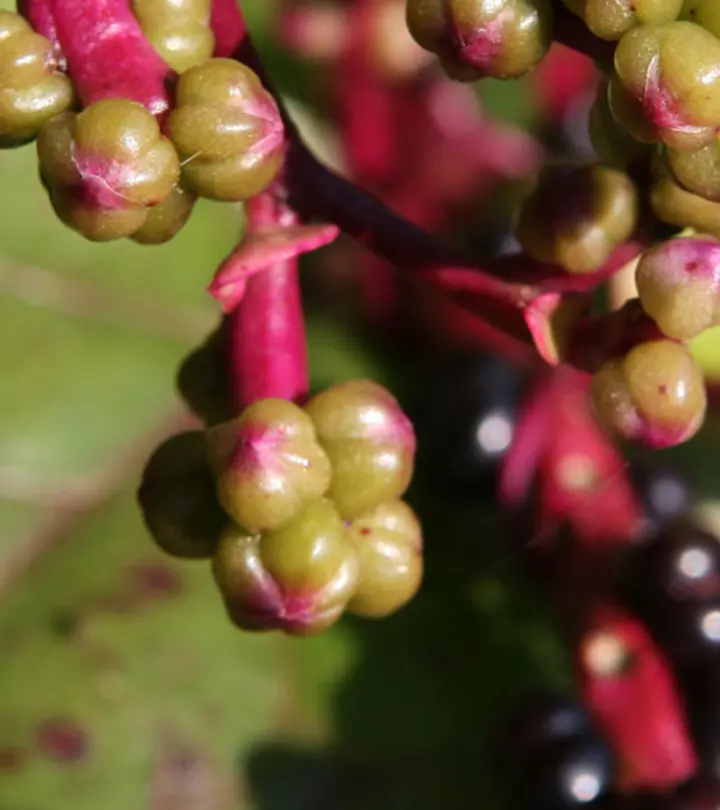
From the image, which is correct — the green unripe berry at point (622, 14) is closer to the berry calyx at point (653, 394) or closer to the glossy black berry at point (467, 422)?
the berry calyx at point (653, 394)

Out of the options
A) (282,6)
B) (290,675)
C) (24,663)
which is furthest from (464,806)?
(282,6)

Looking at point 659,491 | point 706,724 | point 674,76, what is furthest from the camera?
point 659,491

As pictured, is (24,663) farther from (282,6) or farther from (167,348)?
(282,6)

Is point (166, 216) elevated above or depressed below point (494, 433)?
above

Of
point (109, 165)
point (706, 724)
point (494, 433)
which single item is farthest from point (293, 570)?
point (494, 433)

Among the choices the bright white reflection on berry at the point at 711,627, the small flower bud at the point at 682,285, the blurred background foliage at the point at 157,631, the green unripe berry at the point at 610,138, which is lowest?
the blurred background foliage at the point at 157,631

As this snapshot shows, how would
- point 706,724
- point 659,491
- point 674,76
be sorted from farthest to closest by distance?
point 659,491
point 706,724
point 674,76

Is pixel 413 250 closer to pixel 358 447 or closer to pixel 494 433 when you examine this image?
pixel 358 447

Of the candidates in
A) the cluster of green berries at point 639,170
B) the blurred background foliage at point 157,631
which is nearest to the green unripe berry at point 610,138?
the cluster of green berries at point 639,170
